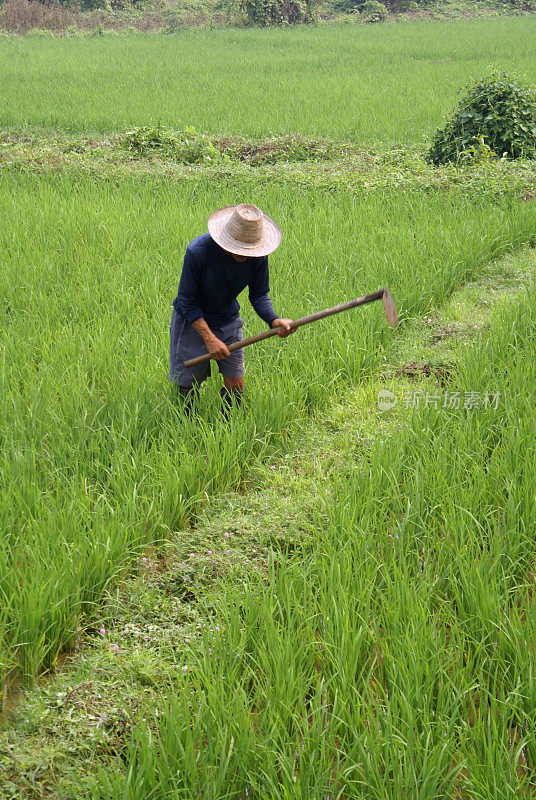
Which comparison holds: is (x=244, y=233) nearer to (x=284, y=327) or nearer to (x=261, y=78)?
(x=284, y=327)

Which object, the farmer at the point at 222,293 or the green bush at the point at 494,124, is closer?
the farmer at the point at 222,293

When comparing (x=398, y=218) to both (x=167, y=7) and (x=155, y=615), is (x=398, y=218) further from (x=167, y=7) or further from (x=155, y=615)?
(x=167, y=7)

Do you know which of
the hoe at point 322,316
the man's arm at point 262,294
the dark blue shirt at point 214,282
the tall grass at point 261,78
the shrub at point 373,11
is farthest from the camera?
the shrub at point 373,11

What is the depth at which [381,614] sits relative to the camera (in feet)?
6.55

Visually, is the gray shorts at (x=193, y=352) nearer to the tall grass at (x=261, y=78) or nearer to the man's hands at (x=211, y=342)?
the man's hands at (x=211, y=342)

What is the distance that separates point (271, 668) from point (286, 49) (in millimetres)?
17743

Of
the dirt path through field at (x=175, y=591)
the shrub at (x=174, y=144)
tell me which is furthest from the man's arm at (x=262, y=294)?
the shrub at (x=174, y=144)

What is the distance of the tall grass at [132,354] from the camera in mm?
2305

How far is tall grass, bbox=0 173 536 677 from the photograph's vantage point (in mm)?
2305

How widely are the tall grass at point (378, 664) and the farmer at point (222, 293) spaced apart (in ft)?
2.54

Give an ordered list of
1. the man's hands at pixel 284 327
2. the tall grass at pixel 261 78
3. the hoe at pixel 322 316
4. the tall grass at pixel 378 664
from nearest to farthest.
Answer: the tall grass at pixel 378 664, the hoe at pixel 322 316, the man's hands at pixel 284 327, the tall grass at pixel 261 78

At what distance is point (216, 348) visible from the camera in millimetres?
Answer: 2762

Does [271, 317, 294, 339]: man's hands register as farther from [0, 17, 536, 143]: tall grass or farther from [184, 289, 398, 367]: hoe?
[0, 17, 536, 143]: tall grass

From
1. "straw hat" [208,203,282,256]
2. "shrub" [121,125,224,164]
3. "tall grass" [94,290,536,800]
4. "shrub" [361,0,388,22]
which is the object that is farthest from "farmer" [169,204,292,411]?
"shrub" [361,0,388,22]
